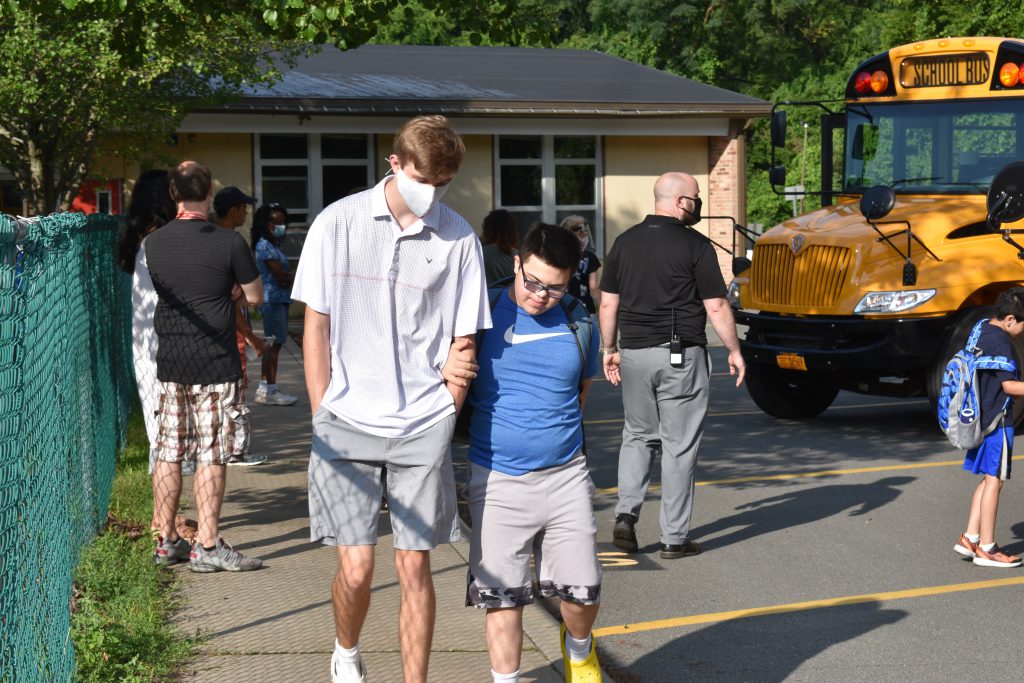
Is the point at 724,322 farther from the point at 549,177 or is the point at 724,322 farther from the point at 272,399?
the point at 549,177

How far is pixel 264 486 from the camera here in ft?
28.2

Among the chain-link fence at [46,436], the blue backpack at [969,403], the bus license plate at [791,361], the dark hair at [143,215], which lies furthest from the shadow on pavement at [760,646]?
the bus license plate at [791,361]

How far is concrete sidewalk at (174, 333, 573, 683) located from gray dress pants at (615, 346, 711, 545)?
104cm

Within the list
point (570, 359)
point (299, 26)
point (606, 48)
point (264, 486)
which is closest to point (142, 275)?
point (299, 26)

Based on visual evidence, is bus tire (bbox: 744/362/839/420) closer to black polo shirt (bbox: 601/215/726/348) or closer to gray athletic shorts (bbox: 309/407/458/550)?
black polo shirt (bbox: 601/215/726/348)

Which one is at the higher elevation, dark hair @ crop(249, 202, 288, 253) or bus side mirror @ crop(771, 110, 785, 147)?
bus side mirror @ crop(771, 110, 785, 147)

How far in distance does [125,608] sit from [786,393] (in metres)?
7.55

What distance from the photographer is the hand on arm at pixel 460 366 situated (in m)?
4.37

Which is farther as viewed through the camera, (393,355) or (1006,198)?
(1006,198)

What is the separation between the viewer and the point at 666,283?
23.6ft

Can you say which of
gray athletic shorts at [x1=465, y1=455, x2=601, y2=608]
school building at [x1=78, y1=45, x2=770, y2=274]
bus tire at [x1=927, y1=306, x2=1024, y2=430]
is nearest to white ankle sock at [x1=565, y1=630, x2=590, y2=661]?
gray athletic shorts at [x1=465, y1=455, x2=601, y2=608]

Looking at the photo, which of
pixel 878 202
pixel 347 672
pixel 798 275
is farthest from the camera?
pixel 798 275

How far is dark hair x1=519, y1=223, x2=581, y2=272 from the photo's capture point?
4285 mm

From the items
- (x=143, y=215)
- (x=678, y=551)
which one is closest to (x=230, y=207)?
(x=143, y=215)
